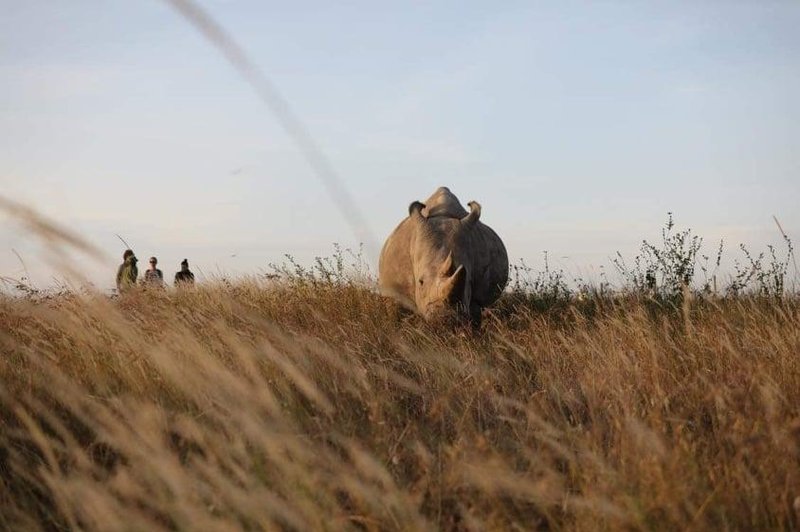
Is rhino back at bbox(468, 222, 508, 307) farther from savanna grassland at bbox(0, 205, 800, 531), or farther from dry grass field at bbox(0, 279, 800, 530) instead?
dry grass field at bbox(0, 279, 800, 530)

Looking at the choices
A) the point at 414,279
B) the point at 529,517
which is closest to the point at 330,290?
the point at 414,279

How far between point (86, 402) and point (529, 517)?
8.30ft

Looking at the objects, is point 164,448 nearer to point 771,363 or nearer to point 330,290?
point 771,363

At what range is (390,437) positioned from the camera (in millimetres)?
4066

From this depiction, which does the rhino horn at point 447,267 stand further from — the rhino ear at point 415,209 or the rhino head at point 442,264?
the rhino ear at point 415,209

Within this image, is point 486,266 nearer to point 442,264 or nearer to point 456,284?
point 442,264

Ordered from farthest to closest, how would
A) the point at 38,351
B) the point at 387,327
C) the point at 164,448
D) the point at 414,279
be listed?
the point at 414,279 < the point at 387,327 < the point at 38,351 < the point at 164,448

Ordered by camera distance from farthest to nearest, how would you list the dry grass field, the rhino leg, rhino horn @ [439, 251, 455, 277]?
the rhino leg
rhino horn @ [439, 251, 455, 277]
the dry grass field

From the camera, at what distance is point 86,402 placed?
4.49 m

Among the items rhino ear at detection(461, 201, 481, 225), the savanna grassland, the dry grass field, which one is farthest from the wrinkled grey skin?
the dry grass field

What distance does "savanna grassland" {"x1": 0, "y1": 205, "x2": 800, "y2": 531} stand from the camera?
3.14m

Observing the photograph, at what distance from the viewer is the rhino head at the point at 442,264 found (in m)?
7.91

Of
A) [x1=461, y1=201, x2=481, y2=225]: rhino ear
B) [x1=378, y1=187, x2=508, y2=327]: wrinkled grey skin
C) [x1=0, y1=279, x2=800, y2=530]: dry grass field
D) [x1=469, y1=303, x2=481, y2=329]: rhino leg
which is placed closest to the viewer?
[x1=0, y1=279, x2=800, y2=530]: dry grass field

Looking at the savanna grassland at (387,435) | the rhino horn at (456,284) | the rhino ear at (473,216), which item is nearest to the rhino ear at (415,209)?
the rhino ear at (473,216)
